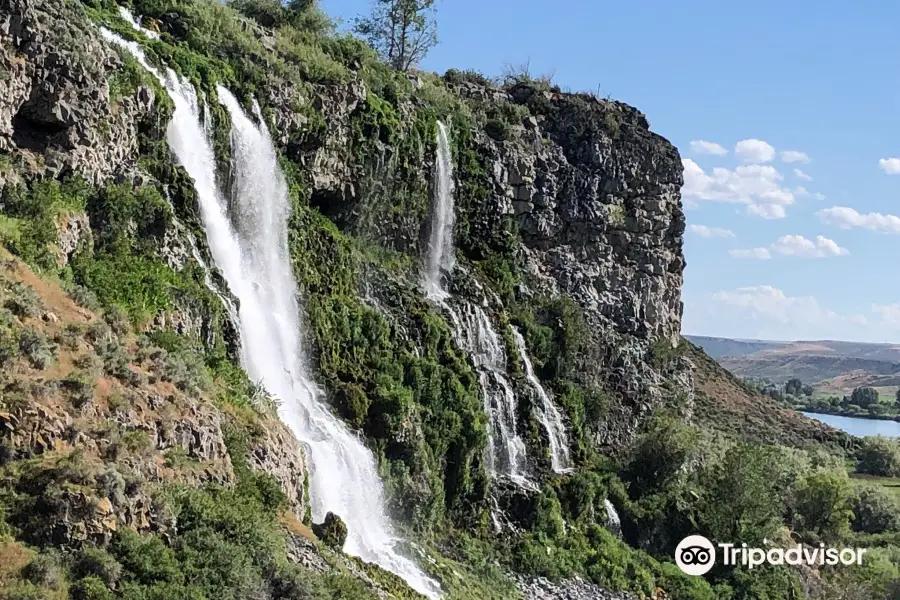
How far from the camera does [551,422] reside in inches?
1721

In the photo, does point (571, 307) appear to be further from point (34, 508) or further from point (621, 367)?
point (34, 508)

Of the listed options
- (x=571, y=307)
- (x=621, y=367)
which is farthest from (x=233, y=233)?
(x=621, y=367)

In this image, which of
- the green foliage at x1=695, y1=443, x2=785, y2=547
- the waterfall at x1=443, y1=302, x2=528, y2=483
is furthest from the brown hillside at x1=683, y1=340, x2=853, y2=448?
the waterfall at x1=443, y1=302, x2=528, y2=483

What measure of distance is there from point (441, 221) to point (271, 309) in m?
17.1

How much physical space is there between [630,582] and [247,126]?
23524mm

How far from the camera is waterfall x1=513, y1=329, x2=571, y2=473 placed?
42.6 meters

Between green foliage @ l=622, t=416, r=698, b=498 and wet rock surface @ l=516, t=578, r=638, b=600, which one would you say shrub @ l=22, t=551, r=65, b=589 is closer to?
wet rock surface @ l=516, t=578, r=638, b=600

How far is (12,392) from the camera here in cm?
1493

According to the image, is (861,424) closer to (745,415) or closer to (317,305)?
(745,415)

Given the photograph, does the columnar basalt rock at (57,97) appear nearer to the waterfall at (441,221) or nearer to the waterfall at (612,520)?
the waterfall at (441,221)

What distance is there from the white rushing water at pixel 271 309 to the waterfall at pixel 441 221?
13069 mm

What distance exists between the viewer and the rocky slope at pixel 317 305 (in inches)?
629

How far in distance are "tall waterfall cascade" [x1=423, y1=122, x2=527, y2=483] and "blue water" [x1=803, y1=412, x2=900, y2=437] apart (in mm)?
108914

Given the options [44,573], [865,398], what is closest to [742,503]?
[44,573]
